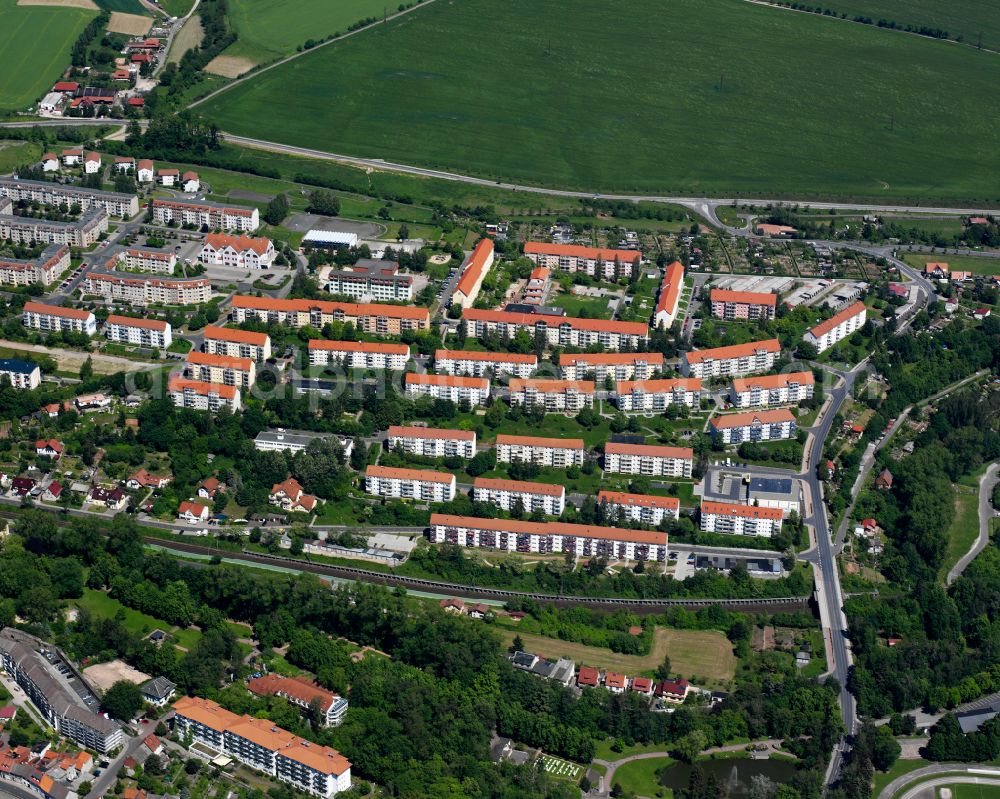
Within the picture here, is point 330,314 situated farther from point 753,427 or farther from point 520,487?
point 753,427

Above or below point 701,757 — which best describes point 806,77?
above

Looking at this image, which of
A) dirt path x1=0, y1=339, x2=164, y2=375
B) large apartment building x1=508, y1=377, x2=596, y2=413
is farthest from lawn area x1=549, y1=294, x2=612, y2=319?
dirt path x1=0, y1=339, x2=164, y2=375

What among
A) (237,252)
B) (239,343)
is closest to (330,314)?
(239,343)

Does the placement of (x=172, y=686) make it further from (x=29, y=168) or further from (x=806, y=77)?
(x=806, y=77)

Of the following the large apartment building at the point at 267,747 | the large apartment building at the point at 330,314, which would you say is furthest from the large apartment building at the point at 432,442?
the large apartment building at the point at 267,747

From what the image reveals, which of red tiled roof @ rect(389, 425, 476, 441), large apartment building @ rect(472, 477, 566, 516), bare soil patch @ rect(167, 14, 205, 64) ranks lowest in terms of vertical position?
large apartment building @ rect(472, 477, 566, 516)

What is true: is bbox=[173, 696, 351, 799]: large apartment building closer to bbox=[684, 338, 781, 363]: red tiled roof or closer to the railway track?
the railway track

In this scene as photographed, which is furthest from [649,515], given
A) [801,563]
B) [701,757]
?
[701,757]
